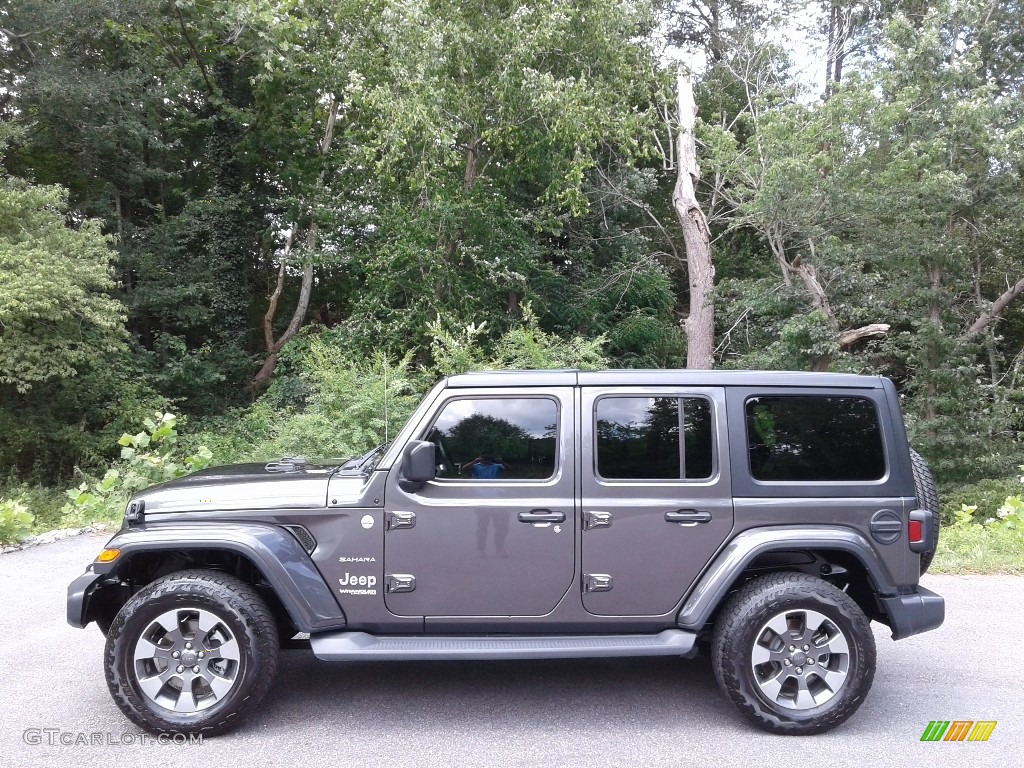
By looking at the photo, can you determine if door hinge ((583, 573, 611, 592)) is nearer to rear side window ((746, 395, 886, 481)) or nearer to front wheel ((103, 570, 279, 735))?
rear side window ((746, 395, 886, 481))

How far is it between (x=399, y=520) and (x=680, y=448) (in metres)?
1.54

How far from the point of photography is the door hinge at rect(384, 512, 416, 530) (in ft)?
12.7

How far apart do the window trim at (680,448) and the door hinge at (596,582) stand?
48 cm

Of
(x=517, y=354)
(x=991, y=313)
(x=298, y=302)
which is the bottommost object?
(x=517, y=354)

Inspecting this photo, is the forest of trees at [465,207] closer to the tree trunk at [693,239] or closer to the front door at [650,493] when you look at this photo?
the tree trunk at [693,239]

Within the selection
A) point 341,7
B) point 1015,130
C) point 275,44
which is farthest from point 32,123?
point 1015,130

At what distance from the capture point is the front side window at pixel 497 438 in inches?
157

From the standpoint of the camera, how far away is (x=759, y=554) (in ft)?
12.5

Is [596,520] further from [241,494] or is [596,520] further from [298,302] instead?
[298,302]

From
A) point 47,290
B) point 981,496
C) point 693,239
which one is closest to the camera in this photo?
point 47,290

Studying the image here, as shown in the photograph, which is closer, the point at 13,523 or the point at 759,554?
the point at 759,554

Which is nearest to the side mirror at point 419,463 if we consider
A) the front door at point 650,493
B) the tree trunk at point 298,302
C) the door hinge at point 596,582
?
the front door at point 650,493

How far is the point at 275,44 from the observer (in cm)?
1633

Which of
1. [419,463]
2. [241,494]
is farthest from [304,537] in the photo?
[419,463]
